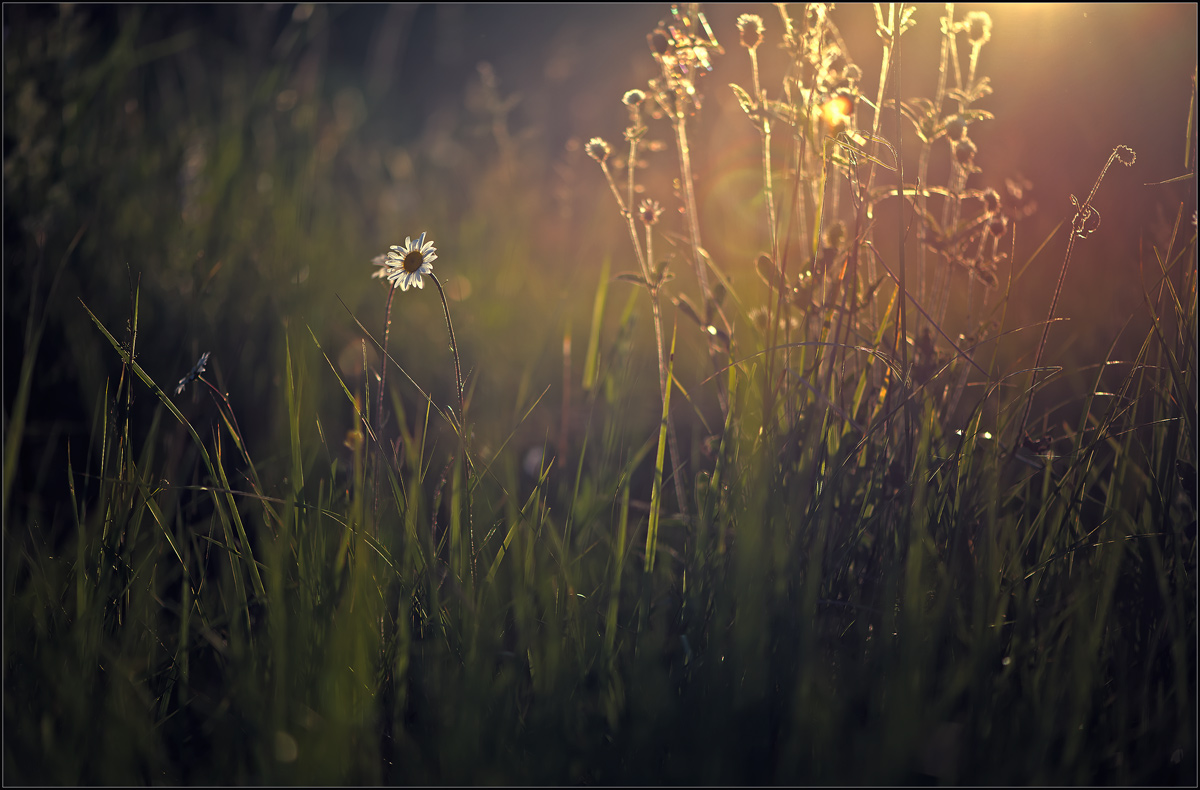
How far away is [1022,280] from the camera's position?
6.04 feet

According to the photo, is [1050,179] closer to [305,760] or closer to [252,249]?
[305,760]

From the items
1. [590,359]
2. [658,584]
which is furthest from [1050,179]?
[658,584]

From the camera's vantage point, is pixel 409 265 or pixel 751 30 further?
pixel 751 30

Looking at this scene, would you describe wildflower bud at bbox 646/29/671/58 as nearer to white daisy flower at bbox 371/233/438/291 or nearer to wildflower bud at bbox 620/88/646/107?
wildflower bud at bbox 620/88/646/107

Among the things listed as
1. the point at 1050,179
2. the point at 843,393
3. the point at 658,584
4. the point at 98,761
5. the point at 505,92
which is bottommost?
the point at 98,761

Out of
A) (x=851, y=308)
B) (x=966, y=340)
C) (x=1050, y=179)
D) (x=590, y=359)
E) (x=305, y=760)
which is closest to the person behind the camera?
(x=305, y=760)

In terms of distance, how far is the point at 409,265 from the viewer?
987 millimetres

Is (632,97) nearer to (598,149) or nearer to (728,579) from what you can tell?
(598,149)

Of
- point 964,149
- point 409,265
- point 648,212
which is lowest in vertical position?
point 409,265

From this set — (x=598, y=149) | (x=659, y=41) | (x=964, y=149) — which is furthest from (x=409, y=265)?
(x=964, y=149)

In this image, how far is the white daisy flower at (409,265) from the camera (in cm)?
96

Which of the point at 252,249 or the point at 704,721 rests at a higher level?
the point at 252,249

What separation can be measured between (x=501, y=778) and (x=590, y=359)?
76 centimetres

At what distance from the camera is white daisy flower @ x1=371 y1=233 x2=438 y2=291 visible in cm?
96
